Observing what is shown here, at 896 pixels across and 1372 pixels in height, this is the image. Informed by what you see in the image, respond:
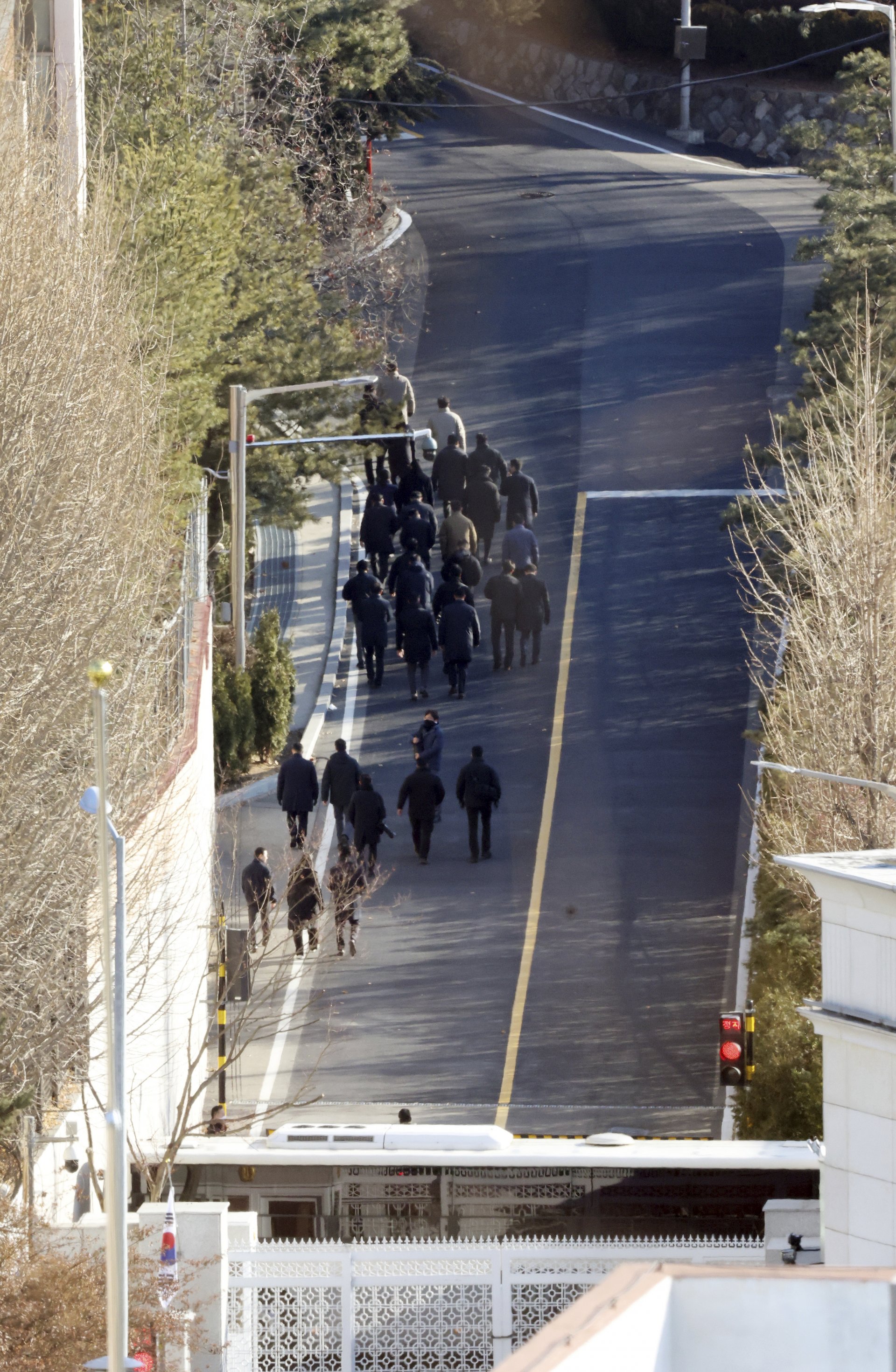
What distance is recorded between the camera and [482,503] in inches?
1254

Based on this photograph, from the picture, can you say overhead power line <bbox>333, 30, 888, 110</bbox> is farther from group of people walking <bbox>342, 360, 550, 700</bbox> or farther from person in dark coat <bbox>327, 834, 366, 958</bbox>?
person in dark coat <bbox>327, 834, 366, 958</bbox>

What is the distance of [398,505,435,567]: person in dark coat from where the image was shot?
98.3ft

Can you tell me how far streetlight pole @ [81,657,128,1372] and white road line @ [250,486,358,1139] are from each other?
7064mm

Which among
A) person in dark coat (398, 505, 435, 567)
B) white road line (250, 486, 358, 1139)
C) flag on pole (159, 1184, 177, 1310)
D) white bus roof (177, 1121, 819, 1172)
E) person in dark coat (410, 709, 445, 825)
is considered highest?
person in dark coat (398, 505, 435, 567)

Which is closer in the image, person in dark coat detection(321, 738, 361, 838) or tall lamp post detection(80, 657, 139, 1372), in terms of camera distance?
tall lamp post detection(80, 657, 139, 1372)

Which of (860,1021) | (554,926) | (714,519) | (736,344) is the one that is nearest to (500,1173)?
(860,1021)

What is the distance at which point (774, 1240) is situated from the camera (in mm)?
16312

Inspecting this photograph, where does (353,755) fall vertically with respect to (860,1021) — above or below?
below

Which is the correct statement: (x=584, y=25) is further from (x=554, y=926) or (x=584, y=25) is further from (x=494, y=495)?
(x=554, y=926)

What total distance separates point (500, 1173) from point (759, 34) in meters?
46.9

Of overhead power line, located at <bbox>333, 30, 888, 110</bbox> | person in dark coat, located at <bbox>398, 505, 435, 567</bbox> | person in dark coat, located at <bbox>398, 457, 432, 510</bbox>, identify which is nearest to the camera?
person in dark coat, located at <bbox>398, 505, 435, 567</bbox>

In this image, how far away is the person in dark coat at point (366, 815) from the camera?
23453 mm

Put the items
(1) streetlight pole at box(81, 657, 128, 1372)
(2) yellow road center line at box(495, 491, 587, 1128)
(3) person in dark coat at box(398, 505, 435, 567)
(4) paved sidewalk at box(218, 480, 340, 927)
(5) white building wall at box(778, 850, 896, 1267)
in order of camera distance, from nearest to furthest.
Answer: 1. (1) streetlight pole at box(81, 657, 128, 1372)
2. (5) white building wall at box(778, 850, 896, 1267)
3. (2) yellow road center line at box(495, 491, 587, 1128)
4. (4) paved sidewalk at box(218, 480, 340, 927)
5. (3) person in dark coat at box(398, 505, 435, 567)

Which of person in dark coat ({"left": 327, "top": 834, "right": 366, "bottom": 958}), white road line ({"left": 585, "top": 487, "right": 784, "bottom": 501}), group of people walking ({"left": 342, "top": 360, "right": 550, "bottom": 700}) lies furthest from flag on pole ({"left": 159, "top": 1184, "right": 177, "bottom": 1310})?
white road line ({"left": 585, "top": 487, "right": 784, "bottom": 501})
